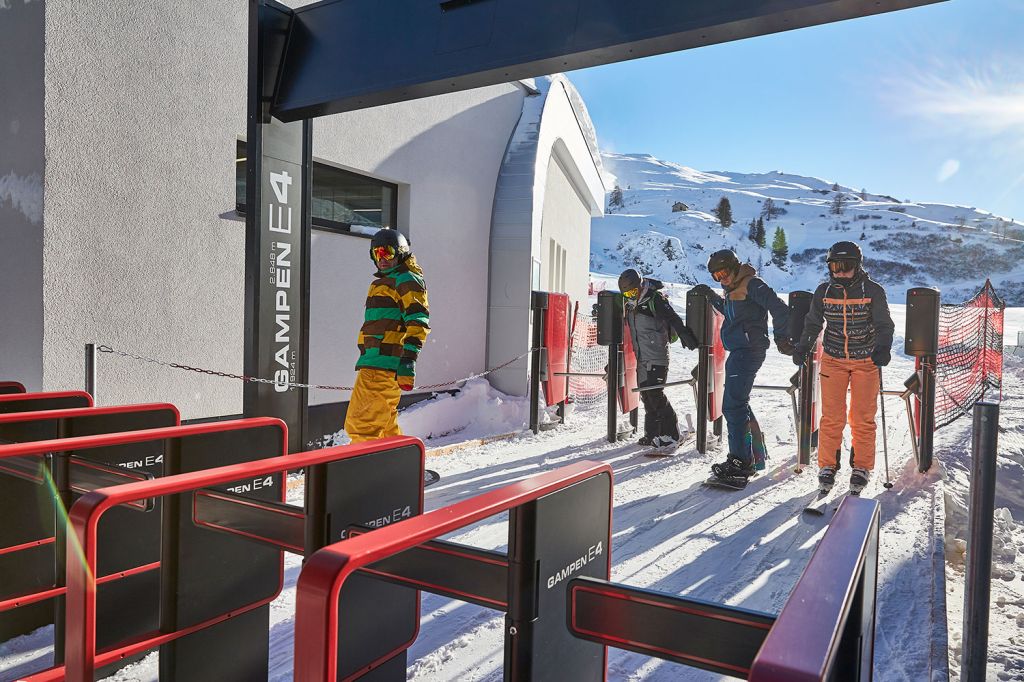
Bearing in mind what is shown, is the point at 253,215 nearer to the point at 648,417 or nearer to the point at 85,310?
the point at 85,310

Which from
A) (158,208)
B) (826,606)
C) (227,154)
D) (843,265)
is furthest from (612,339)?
(826,606)

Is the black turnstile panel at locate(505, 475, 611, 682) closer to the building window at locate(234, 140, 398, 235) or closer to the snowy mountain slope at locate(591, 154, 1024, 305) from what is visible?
the building window at locate(234, 140, 398, 235)

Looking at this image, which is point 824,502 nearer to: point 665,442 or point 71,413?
point 665,442

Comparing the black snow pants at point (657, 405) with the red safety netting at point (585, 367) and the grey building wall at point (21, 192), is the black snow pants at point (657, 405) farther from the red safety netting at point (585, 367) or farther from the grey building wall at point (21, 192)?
the grey building wall at point (21, 192)

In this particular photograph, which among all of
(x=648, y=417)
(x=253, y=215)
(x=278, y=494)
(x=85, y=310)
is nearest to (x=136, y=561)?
(x=278, y=494)

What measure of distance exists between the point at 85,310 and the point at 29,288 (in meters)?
0.38

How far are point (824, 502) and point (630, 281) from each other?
3038mm

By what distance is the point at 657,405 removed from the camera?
6.96 m

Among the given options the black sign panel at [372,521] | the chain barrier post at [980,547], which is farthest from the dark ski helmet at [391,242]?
the chain barrier post at [980,547]

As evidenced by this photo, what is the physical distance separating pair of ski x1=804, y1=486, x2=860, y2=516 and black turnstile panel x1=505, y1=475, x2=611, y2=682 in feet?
11.2

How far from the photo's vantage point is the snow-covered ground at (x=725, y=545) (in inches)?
108

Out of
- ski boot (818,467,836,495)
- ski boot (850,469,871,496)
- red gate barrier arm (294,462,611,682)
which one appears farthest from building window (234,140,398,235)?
red gate barrier arm (294,462,611,682)

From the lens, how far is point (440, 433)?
809 centimetres

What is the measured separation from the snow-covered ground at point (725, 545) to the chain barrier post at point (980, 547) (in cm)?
57
